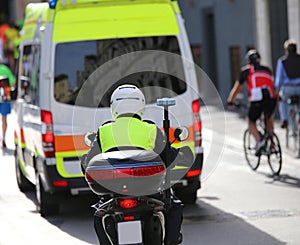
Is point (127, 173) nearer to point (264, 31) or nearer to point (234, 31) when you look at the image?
point (264, 31)

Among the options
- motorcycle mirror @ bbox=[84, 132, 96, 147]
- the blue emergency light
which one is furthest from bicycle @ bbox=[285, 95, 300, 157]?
motorcycle mirror @ bbox=[84, 132, 96, 147]

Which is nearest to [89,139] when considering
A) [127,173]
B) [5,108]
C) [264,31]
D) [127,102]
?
[127,102]

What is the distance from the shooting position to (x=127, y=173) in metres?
6.27

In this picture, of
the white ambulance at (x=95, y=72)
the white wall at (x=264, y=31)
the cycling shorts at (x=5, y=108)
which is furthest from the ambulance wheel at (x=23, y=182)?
the white wall at (x=264, y=31)

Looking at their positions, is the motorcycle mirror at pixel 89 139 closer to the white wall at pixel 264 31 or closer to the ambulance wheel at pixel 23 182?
the ambulance wheel at pixel 23 182

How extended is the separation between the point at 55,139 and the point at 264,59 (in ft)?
49.3

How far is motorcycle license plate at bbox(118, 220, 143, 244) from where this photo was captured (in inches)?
246

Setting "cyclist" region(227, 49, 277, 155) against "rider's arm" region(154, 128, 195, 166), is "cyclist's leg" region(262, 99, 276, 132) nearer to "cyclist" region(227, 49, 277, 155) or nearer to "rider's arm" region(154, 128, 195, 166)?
"cyclist" region(227, 49, 277, 155)

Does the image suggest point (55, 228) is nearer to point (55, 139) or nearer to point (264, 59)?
point (55, 139)

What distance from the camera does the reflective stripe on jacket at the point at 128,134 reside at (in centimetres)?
645

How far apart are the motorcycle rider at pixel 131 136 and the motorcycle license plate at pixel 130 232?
0.32 m

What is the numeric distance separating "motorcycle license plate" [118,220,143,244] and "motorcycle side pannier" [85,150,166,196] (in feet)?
0.63

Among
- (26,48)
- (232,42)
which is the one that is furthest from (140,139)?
(232,42)

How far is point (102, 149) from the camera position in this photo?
651cm
